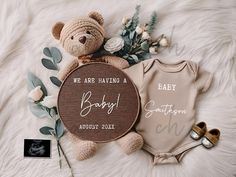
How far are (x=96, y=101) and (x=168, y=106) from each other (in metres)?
0.20

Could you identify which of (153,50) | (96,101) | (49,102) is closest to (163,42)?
(153,50)

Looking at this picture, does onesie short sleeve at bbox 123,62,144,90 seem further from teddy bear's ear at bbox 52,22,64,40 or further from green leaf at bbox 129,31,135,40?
teddy bear's ear at bbox 52,22,64,40

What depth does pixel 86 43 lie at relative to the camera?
1.00 m

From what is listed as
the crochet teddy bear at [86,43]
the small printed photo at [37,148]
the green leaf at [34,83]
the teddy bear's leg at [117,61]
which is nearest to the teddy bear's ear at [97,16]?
the crochet teddy bear at [86,43]

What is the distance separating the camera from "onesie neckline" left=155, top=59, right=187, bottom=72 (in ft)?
3.46

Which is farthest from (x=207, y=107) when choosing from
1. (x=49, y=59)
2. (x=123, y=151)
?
(x=49, y=59)

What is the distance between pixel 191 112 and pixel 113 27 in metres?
0.32

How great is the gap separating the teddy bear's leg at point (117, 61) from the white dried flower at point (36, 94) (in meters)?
0.20

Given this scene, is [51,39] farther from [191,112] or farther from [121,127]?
[191,112]

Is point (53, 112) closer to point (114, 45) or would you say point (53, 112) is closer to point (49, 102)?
point (49, 102)

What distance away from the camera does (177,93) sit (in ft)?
3.43

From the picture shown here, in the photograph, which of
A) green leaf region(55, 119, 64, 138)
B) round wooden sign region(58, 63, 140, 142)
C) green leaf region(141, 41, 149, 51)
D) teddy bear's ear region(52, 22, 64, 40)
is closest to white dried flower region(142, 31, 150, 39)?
green leaf region(141, 41, 149, 51)

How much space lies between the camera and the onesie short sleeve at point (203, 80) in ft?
3.44

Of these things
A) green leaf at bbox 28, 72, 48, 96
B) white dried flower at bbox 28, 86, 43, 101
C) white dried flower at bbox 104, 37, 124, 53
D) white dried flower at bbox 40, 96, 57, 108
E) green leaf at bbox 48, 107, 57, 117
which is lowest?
green leaf at bbox 48, 107, 57, 117
